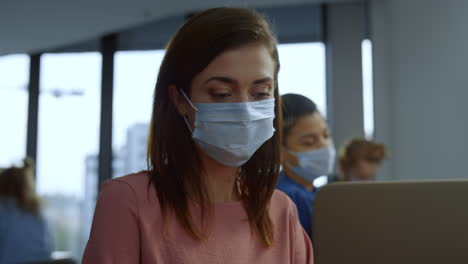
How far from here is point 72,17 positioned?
561 centimetres

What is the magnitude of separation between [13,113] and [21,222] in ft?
10.6

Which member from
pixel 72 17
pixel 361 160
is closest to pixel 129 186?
pixel 361 160

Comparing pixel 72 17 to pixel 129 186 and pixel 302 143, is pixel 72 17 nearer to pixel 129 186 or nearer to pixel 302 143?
pixel 302 143

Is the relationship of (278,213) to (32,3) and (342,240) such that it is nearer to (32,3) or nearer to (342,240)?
(342,240)

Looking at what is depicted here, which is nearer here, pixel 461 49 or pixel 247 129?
pixel 247 129

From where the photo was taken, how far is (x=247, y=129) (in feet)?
3.65

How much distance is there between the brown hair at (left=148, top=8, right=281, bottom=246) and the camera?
102 centimetres

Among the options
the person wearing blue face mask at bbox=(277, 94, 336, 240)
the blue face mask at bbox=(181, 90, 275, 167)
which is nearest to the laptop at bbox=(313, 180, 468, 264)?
the blue face mask at bbox=(181, 90, 275, 167)

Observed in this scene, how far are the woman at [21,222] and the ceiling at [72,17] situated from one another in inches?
89.1

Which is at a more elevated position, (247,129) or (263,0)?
(263,0)

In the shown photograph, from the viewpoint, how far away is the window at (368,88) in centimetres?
524

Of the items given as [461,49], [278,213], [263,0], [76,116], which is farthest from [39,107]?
[278,213]

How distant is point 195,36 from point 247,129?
231 mm

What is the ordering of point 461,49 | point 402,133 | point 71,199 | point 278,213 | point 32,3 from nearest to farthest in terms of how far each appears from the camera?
point 278,213
point 461,49
point 402,133
point 32,3
point 71,199
